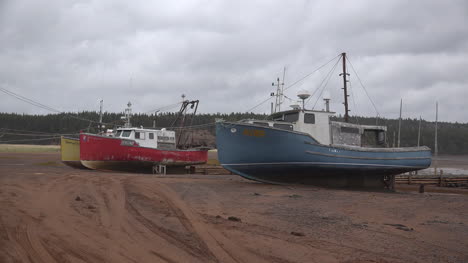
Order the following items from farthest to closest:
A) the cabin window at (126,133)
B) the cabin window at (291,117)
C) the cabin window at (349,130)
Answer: the cabin window at (126,133)
the cabin window at (349,130)
the cabin window at (291,117)

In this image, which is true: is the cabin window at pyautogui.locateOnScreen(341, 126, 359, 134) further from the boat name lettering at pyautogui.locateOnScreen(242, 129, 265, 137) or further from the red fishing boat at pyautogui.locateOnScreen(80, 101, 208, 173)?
the red fishing boat at pyautogui.locateOnScreen(80, 101, 208, 173)

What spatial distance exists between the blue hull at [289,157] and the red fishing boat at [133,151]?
9.56 m

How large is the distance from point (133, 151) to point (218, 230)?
59.3 feet

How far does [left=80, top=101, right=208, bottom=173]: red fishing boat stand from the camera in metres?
21.8

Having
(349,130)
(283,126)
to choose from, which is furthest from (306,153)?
(349,130)

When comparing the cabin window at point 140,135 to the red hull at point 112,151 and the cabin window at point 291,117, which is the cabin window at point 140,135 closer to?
the red hull at point 112,151

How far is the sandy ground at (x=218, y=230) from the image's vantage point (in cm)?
429

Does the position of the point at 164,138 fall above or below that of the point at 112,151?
above

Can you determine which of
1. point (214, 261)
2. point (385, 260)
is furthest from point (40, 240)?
point (385, 260)

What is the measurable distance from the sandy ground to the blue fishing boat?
195 inches

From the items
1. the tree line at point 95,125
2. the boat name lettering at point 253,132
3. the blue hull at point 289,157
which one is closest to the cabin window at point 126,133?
the blue hull at point 289,157

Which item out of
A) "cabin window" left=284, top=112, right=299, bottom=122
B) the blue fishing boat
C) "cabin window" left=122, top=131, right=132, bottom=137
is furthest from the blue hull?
"cabin window" left=122, top=131, right=132, bottom=137

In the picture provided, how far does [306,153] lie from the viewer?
13.9 m

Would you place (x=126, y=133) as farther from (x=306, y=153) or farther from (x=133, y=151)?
(x=306, y=153)
